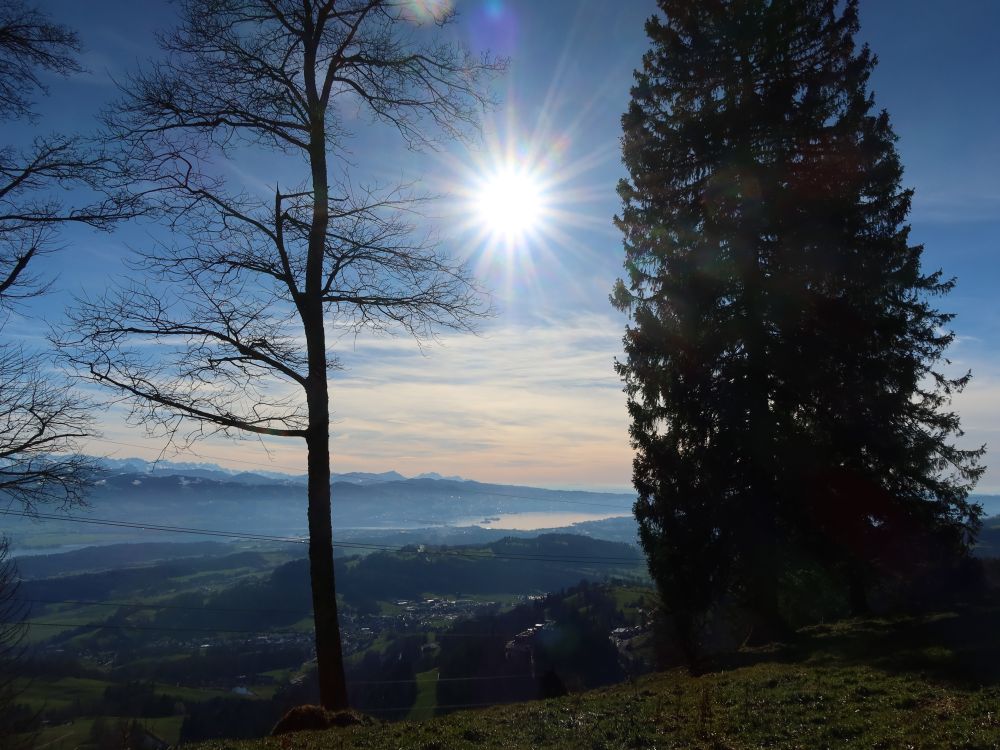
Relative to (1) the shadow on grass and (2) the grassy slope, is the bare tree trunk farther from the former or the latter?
(1) the shadow on grass

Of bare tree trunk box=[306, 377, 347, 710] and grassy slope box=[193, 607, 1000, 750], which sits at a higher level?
bare tree trunk box=[306, 377, 347, 710]

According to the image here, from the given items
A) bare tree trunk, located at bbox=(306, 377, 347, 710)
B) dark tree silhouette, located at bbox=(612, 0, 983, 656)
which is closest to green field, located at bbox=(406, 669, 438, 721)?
dark tree silhouette, located at bbox=(612, 0, 983, 656)

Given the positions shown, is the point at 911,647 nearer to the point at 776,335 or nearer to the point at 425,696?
the point at 776,335

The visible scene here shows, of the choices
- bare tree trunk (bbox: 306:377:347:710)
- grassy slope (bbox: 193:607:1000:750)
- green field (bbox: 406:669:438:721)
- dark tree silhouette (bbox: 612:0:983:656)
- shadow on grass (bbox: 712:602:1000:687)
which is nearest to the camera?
grassy slope (bbox: 193:607:1000:750)

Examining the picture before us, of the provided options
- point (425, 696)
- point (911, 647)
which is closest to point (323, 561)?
point (911, 647)

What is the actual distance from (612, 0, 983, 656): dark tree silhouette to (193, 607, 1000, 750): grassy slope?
3813mm

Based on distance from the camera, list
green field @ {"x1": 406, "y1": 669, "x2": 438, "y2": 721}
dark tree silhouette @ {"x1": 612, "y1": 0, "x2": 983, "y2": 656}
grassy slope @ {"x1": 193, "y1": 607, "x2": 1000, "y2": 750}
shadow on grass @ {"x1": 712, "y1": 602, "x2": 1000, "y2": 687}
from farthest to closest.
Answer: green field @ {"x1": 406, "y1": 669, "x2": 438, "y2": 721}, dark tree silhouette @ {"x1": 612, "y1": 0, "x2": 983, "y2": 656}, shadow on grass @ {"x1": 712, "y1": 602, "x2": 1000, "y2": 687}, grassy slope @ {"x1": 193, "y1": 607, "x2": 1000, "y2": 750}

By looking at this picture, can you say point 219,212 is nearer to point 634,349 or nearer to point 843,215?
point 634,349

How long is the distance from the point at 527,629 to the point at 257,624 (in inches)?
2237

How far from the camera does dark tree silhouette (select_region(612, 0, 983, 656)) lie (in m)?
13.0

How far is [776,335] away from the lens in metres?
13.8

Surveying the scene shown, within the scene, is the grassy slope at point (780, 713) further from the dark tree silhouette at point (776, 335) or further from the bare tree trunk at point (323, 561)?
the dark tree silhouette at point (776, 335)

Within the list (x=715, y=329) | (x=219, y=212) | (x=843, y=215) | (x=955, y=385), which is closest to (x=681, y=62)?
(x=843, y=215)

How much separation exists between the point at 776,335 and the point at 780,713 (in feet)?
30.8
